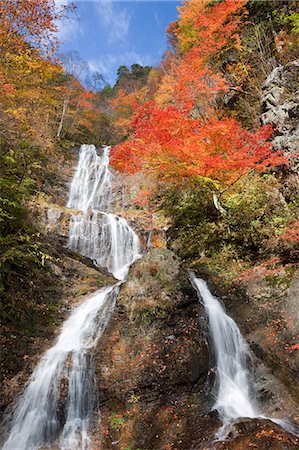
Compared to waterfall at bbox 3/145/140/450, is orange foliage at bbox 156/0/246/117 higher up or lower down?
higher up

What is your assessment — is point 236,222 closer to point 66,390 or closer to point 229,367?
point 229,367

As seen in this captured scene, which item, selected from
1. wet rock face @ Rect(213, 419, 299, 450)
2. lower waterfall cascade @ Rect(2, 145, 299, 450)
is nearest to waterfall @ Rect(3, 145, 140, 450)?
lower waterfall cascade @ Rect(2, 145, 299, 450)

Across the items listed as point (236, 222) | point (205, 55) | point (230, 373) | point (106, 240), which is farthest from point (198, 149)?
point (205, 55)

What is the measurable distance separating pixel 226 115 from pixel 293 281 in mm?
11170

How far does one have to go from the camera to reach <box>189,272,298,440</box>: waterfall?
19.0 ft

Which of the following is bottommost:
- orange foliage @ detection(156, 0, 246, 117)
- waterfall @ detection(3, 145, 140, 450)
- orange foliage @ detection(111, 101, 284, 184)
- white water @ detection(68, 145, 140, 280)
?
waterfall @ detection(3, 145, 140, 450)

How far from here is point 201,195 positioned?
39.7 feet

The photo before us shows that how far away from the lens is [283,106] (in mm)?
12180

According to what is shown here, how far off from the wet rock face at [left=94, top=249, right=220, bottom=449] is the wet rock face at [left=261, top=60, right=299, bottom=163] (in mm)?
7272

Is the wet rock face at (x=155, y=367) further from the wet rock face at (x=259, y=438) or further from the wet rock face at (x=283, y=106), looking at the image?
the wet rock face at (x=283, y=106)

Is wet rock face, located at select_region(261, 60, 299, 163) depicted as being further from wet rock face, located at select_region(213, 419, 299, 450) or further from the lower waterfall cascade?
wet rock face, located at select_region(213, 419, 299, 450)

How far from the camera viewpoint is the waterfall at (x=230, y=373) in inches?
228

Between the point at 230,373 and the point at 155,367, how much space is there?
1.95 m

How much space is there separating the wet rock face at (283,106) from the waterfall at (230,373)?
712cm
